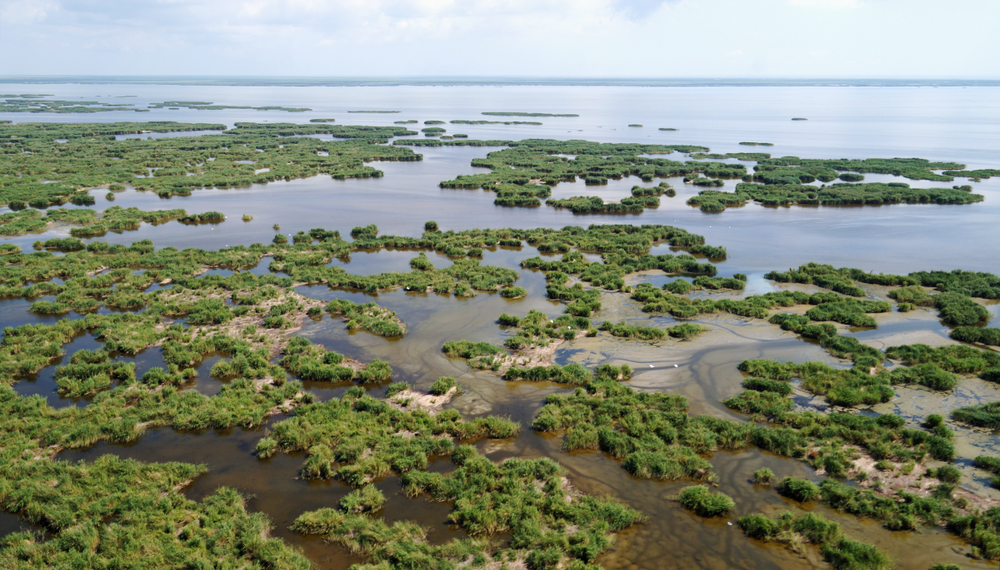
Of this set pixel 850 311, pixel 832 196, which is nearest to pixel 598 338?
pixel 850 311

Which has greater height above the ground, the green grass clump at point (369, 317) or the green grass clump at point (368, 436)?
the green grass clump at point (369, 317)

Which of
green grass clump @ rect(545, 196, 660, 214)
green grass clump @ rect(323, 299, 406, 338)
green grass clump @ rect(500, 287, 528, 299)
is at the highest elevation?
green grass clump @ rect(545, 196, 660, 214)

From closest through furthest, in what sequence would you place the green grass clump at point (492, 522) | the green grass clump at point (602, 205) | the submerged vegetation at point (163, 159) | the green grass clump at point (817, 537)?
the green grass clump at point (817, 537) < the green grass clump at point (492, 522) < the green grass clump at point (602, 205) < the submerged vegetation at point (163, 159)

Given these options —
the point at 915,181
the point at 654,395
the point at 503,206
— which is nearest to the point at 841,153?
the point at 915,181

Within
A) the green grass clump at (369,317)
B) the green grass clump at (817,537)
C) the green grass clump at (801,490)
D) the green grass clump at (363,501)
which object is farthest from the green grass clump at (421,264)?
the green grass clump at (817,537)

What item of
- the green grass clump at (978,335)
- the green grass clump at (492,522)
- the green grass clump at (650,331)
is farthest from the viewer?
the green grass clump at (650,331)

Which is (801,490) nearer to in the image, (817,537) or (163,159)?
(817,537)

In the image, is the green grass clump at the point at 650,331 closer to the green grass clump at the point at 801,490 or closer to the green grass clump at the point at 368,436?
the green grass clump at the point at 368,436

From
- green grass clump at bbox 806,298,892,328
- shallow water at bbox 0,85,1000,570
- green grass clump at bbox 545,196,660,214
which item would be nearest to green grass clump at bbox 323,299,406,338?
shallow water at bbox 0,85,1000,570

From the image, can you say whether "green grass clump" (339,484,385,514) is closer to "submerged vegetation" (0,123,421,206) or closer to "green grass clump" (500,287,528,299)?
"green grass clump" (500,287,528,299)
